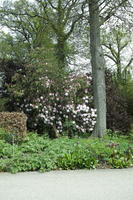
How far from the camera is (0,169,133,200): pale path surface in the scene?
11.6ft

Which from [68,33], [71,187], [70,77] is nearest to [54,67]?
[70,77]

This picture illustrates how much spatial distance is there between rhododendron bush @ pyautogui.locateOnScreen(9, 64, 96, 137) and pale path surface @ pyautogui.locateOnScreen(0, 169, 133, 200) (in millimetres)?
4398

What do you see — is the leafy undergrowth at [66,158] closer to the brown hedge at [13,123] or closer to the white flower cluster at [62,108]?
the brown hedge at [13,123]

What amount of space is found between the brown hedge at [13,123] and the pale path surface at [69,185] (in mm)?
2682

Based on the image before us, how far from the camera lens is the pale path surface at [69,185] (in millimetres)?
3551

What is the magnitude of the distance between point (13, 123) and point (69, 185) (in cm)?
376

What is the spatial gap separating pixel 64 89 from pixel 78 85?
0.60m

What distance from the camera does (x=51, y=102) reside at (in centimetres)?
903

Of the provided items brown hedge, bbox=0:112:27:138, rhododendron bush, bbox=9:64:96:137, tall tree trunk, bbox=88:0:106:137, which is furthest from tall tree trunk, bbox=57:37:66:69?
brown hedge, bbox=0:112:27:138

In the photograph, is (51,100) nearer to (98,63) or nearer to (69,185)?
(98,63)

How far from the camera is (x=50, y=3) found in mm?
14375

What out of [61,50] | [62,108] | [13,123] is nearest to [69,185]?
[13,123]

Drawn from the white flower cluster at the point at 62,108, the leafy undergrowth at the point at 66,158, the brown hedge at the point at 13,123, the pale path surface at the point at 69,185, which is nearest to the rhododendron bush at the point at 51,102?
the white flower cluster at the point at 62,108

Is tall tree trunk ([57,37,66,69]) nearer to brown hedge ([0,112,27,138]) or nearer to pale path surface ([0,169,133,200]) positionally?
brown hedge ([0,112,27,138])
